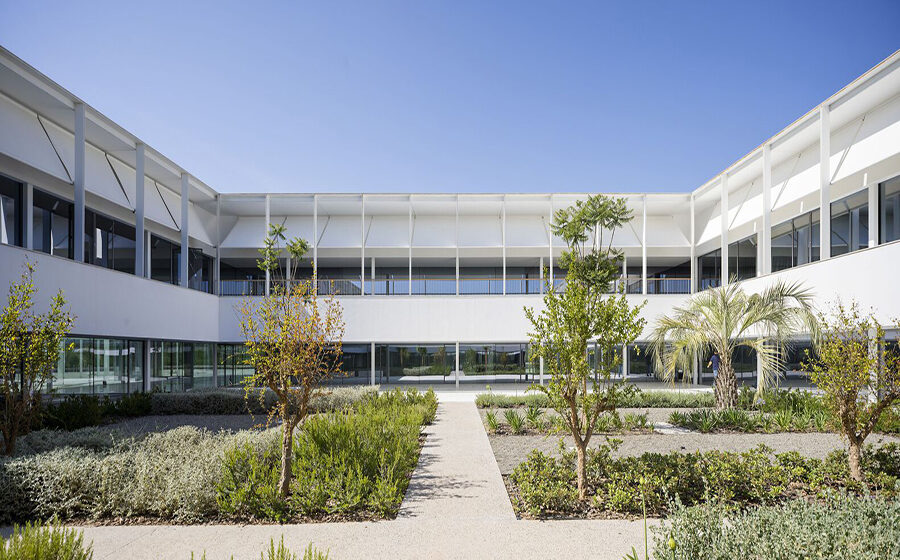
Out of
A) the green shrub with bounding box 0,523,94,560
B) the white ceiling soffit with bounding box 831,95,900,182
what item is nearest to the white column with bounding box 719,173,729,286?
the white ceiling soffit with bounding box 831,95,900,182

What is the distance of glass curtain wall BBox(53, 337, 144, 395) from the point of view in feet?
52.9

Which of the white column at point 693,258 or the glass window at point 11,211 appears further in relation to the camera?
the white column at point 693,258

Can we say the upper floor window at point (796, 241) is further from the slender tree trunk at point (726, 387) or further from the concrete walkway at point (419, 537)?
the concrete walkway at point (419, 537)

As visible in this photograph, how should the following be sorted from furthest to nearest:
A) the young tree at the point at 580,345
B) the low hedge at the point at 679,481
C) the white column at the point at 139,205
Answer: the white column at the point at 139,205 < the young tree at the point at 580,345 < the low hedge at the point at 679,481

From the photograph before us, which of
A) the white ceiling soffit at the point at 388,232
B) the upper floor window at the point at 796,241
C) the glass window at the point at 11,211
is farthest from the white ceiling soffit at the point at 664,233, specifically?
the glass window at the point at 11,211

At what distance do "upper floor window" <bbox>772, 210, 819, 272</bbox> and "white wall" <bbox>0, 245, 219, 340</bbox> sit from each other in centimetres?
2397

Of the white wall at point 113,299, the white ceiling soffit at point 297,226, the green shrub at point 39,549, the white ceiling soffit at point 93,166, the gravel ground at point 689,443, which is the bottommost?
the gravel ground at point 689,443

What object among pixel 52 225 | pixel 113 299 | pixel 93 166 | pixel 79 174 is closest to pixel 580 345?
pixel 113 299

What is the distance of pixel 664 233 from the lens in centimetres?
2802

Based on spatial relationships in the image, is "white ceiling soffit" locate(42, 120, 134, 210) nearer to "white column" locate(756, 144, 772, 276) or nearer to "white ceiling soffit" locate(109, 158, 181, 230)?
"white ceiling soffit" locate(109, 158, 181, 230)

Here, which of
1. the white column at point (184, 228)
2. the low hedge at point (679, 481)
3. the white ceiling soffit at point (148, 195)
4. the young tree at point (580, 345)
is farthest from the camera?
the white column at point (184, 228)

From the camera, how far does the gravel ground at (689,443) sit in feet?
36.4

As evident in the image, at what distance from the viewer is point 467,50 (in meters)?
16.9

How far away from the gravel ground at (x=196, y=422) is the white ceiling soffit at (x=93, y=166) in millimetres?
8076
